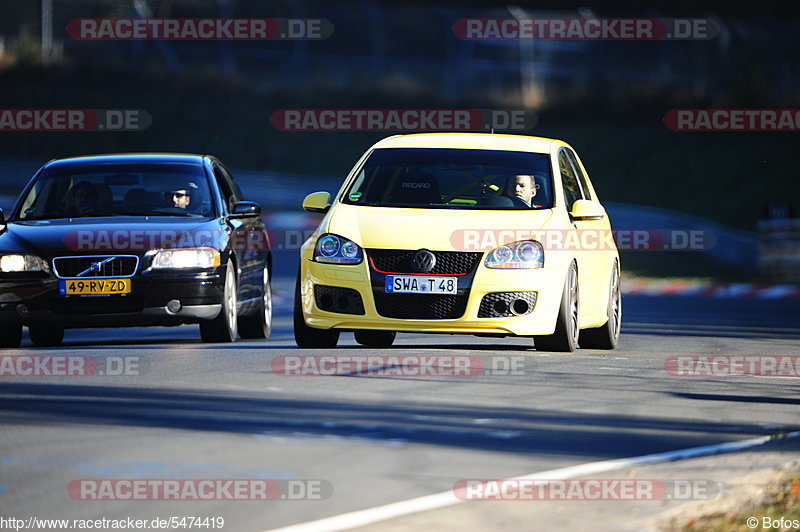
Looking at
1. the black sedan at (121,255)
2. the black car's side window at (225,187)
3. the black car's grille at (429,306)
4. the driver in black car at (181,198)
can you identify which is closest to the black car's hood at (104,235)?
the black sedan at (121,255)

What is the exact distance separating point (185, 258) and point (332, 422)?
4.60 m

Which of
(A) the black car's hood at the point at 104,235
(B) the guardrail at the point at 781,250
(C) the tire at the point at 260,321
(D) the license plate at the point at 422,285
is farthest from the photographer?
(B) the guardrail at the point at 781,250

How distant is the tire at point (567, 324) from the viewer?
1234 centimetres

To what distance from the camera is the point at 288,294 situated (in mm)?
25156

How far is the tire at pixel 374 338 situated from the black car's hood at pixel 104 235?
1451 millimetres

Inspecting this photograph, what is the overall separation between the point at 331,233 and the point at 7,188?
3476 cm

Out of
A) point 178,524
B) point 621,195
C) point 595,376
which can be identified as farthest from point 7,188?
point 178,524

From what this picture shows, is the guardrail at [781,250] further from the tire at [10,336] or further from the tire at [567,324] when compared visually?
the tire at [10,336]

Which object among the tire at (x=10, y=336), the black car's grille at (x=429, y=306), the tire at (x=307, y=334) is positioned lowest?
the tire at (x=10, y=336)

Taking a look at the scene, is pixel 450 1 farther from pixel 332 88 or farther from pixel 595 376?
pixel 595 376

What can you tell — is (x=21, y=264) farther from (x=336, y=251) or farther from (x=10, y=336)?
(x=336, y=251)

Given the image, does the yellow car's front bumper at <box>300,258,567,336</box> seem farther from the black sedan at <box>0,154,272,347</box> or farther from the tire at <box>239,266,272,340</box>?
the tire at <box>239,266,272,340</box>

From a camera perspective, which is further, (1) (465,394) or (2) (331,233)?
(2) (331,233)

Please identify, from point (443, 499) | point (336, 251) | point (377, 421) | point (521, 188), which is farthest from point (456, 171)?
point (443, 499)
